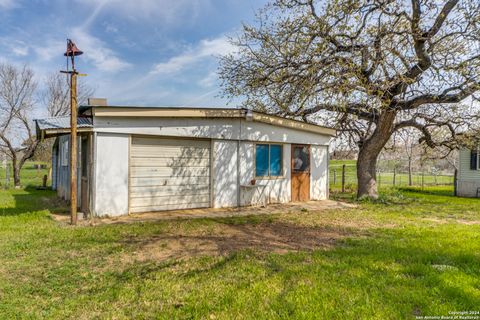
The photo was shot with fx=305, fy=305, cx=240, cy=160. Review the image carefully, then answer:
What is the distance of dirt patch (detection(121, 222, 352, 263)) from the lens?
4.74 meters

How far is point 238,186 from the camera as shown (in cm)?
947

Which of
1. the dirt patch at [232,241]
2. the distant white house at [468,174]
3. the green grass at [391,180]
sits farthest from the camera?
the green grass at [391,180]

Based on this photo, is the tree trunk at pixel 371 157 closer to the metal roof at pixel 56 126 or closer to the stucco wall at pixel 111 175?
the stucco wall at pixel 111 175

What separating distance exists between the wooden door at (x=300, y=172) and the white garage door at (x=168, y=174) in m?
3.39

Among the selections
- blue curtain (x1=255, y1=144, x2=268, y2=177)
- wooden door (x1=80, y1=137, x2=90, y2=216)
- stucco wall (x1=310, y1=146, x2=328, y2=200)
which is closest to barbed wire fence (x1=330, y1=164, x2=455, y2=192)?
stucco wall (x1=310, y1=146, x2=328, y2=200)

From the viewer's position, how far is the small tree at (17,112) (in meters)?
19.0

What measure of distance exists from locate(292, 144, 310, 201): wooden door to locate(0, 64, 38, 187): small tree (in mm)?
16504

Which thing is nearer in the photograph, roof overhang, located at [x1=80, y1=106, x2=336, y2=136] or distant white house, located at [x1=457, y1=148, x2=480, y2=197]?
roof overhang, located at [x1=80, y1=106, x2=336, y2=136]

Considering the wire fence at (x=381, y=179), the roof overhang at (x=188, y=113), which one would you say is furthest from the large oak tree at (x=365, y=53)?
the wire fence at (x=381, y=179)

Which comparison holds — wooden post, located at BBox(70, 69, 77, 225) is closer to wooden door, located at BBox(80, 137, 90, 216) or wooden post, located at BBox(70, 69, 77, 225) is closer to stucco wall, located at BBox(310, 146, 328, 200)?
wooden door, located at BBox(80, 137, 90, 216)

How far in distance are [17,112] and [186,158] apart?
17.3 m

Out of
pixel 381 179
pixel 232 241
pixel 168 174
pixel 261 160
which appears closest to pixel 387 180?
pixel 381 179

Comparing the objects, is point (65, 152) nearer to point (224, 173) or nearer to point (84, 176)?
point (84, 176)

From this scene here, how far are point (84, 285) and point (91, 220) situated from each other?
12.3 feet
